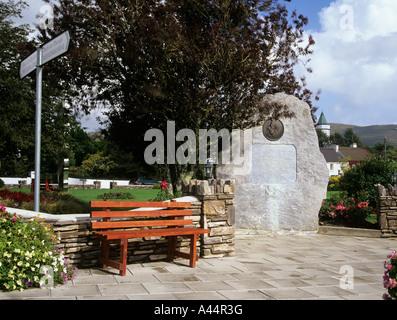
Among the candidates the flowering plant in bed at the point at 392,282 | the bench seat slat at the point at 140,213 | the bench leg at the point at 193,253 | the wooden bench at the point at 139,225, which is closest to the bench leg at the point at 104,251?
the wooden bench at the point at 139,225

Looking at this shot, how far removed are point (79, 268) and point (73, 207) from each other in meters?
3.90

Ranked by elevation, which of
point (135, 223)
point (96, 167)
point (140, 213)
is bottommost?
point (135, 223)

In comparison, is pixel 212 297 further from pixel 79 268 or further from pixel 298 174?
pixel 298 174

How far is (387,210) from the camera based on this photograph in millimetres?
9789

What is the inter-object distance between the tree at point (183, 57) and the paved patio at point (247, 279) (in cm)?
344

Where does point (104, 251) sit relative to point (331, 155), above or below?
below

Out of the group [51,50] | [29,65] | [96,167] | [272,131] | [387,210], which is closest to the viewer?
[51,50]

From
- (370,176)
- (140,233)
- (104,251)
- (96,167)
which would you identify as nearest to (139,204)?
(140,233)

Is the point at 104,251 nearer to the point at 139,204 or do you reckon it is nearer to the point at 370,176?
the point at 139,204

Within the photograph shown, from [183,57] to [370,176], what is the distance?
24.3 feet

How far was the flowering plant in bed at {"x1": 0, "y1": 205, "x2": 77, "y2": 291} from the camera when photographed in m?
4.40

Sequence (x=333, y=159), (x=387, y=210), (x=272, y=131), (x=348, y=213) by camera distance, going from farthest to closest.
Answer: (x=333, y=159) → (x=348, y=213) → (x=272, y=131) → (x=387, y=210)

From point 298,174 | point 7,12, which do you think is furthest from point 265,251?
point 7,12

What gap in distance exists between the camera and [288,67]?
992 cm
